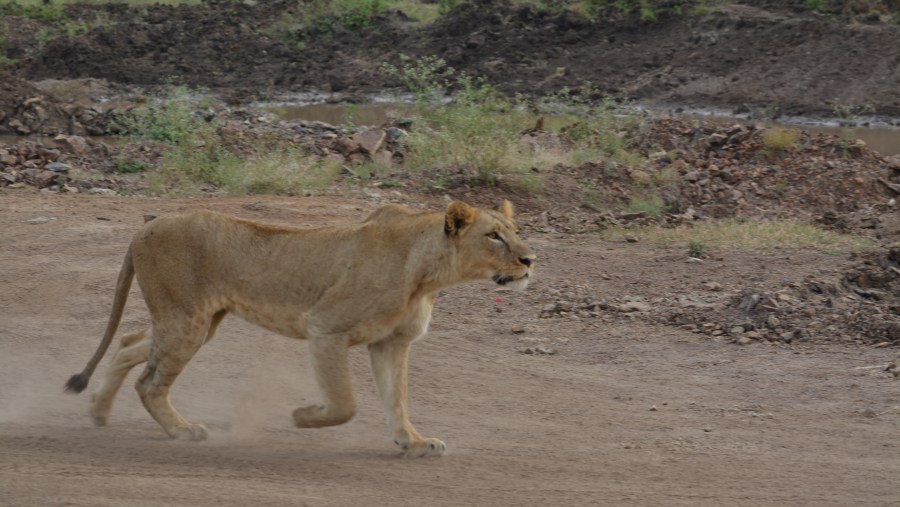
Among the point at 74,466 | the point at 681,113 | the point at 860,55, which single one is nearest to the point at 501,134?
the point at 74,466

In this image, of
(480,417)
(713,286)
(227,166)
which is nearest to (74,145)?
(227,166)

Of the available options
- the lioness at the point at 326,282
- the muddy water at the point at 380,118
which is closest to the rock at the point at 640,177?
the muddy water at the point at 380,118

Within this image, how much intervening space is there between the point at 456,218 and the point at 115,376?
2167 millimetres

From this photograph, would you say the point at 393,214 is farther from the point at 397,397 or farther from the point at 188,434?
the point at 188,434

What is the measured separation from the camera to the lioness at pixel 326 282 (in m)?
6.46

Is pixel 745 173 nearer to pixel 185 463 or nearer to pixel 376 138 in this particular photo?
pixel 376 138

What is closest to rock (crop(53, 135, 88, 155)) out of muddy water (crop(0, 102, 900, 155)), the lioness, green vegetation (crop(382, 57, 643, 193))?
muddy water (crop(0, 102, 900, 155))

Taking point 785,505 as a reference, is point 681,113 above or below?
below

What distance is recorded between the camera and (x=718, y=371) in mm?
8820

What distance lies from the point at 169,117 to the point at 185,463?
12.3 m

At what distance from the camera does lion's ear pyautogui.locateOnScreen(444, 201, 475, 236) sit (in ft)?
21.1

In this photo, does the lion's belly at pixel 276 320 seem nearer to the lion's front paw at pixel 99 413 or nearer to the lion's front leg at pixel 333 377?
the lion's front leg at pixel 333 377

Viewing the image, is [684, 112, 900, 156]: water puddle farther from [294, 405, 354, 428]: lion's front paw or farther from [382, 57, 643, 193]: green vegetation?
[294, 405, 354, 428]: lion's front paw

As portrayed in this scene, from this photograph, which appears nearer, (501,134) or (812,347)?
(812,347)
